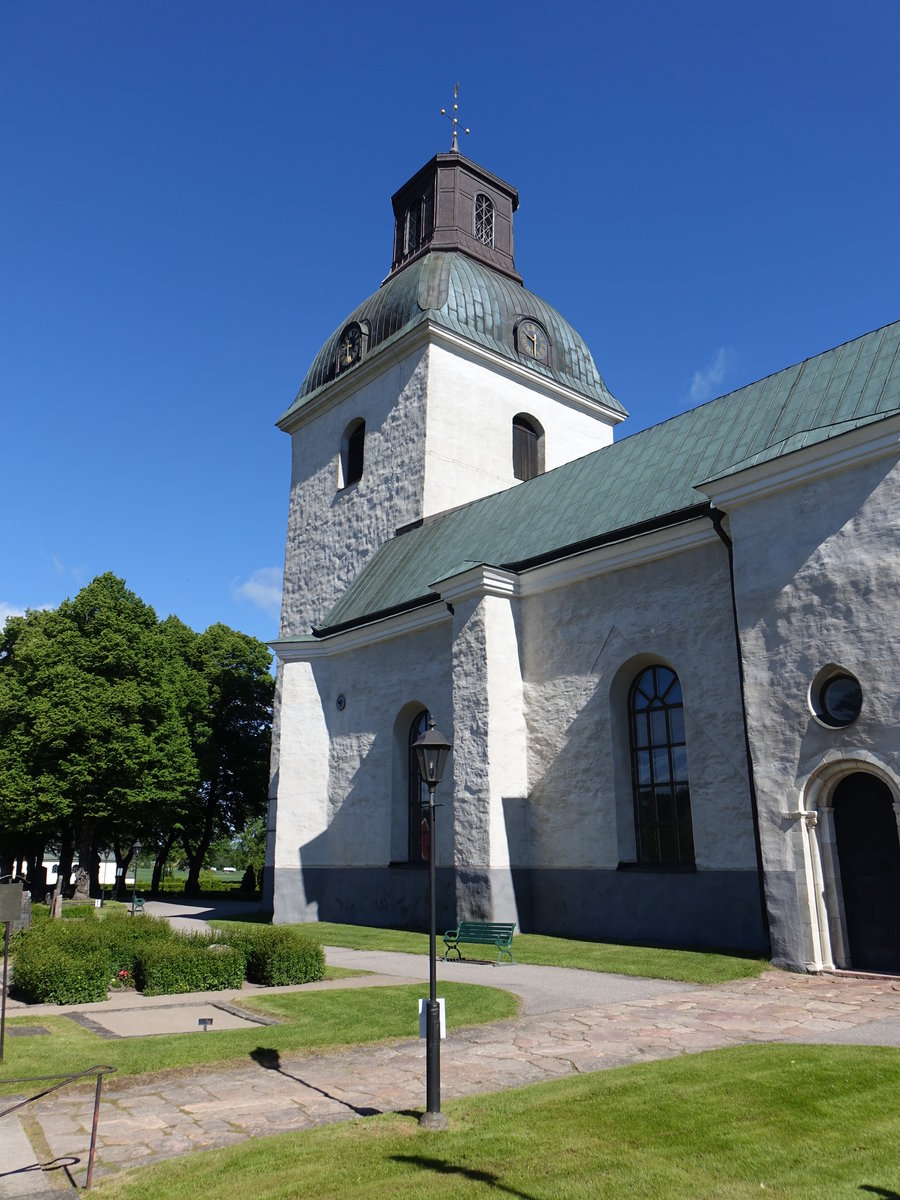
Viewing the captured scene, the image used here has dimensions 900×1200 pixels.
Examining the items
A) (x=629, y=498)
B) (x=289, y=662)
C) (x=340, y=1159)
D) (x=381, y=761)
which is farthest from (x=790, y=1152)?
(x=289, y=662)

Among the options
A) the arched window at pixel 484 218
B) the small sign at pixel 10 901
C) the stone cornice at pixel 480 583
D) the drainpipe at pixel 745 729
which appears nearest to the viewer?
the small sign at pixel 10 901

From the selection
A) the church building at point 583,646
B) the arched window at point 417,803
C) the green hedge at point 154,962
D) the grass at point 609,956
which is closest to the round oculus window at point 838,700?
the church building at point 583,646

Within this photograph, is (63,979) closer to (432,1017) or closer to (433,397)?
(432,1017)

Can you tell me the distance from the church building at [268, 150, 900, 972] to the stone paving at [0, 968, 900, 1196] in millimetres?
2698

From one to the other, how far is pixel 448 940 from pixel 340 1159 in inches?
361

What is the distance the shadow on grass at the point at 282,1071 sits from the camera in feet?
20.9

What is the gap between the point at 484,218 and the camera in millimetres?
31625

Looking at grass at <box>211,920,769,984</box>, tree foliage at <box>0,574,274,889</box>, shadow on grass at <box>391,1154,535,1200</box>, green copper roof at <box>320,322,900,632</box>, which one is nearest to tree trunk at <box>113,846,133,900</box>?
tree foliage at <box>0,574,274,889</box>

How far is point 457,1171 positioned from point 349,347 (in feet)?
88.1

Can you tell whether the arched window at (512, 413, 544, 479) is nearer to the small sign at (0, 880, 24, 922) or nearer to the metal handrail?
the small sign at (0, 880, 24, 922)

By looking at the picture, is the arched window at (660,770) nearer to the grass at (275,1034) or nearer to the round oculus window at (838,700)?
the round oculus window at (838,700)

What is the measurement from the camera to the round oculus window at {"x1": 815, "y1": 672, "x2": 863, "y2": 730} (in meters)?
12.0

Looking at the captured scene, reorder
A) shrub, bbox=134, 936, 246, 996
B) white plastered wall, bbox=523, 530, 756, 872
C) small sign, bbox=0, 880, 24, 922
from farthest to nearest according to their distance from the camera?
1. white plastered wall, bbox=523, 530, 756, 872
2. shrub, bbox=134, 936, 246, 996
3. small sign, bbox=0, 880, 24, 922

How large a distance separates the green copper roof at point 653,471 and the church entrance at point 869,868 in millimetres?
4929
